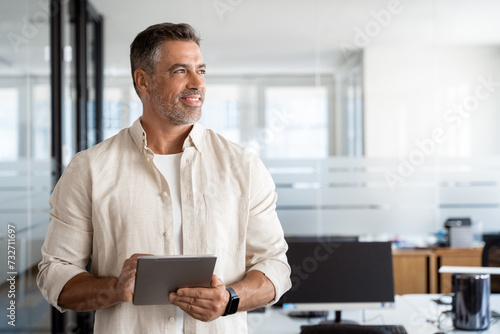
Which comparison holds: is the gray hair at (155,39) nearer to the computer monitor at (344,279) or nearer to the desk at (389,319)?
the computer monitor at (344,279)

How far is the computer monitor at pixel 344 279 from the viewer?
2.77 metres

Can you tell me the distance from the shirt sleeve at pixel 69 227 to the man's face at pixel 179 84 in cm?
28

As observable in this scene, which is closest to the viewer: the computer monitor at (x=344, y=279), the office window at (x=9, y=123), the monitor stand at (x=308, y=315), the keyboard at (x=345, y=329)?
the keyboard at (x=345, y=329)

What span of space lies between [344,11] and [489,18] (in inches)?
49.4

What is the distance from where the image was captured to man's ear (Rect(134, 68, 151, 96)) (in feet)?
5.54

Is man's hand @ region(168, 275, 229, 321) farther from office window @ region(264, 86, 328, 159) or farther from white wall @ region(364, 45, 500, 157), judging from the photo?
white wall @ region(364, 45, 500, 157)

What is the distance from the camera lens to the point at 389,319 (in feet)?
10.0

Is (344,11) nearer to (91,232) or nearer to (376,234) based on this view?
(376,234)

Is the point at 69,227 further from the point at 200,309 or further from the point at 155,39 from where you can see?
the point at 155,39

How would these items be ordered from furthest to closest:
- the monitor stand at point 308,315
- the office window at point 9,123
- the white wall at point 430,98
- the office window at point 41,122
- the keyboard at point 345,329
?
1. the white wall at point 430,98
2. the office window at point 41,122
3. the monitor stand at point 308,315
4. the office window at point 9,123
5. the keyboard at point 345,329

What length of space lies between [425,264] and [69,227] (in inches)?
157

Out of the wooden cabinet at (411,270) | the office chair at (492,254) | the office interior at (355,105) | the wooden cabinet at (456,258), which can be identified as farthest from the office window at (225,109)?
the office chair at (492,254)

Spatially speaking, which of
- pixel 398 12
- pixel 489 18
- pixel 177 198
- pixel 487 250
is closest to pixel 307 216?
pixel 487 250

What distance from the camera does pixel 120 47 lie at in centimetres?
516
